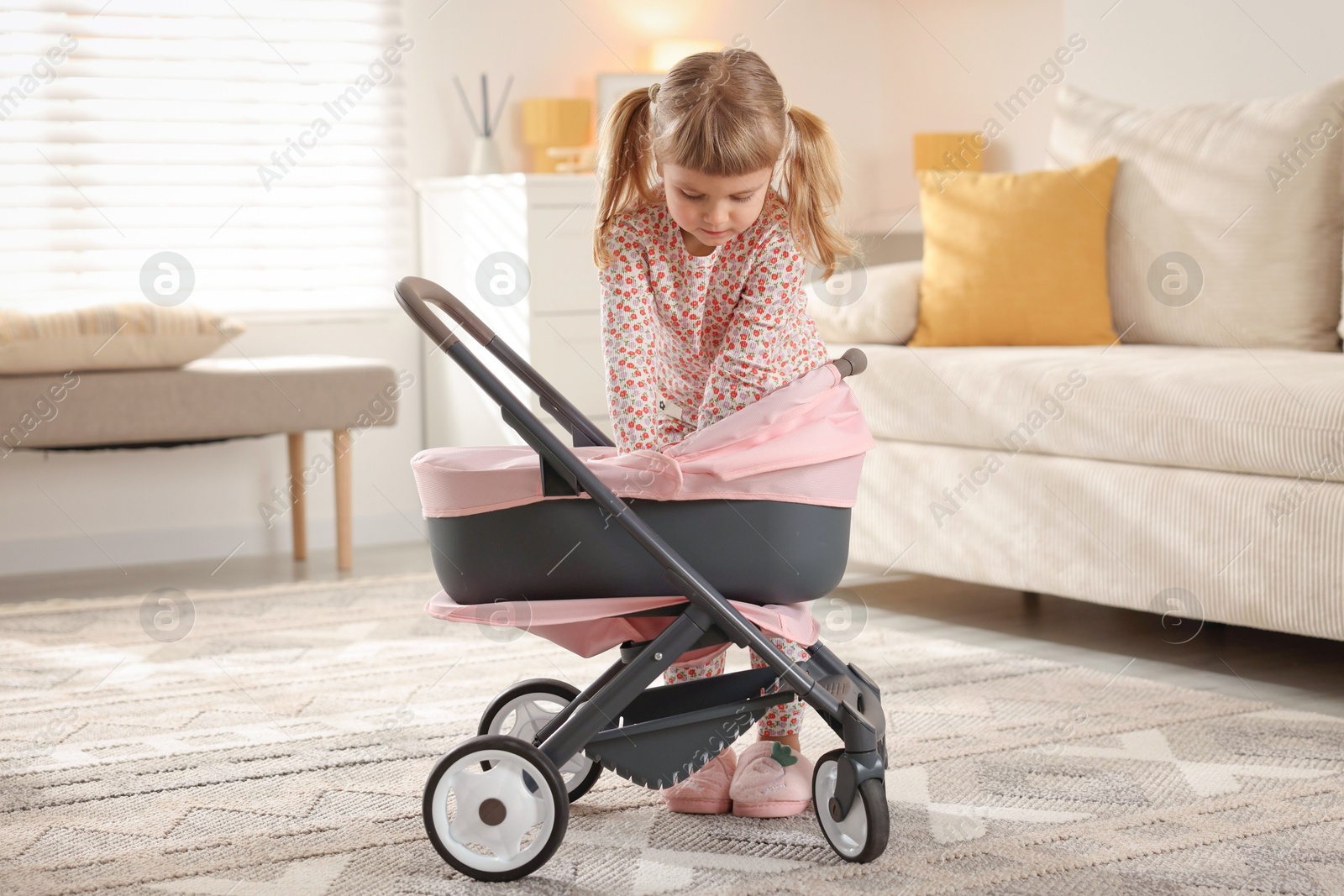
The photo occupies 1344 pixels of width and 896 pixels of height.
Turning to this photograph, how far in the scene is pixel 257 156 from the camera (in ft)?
12.0

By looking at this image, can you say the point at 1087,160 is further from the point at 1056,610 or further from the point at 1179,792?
the point at 1179,792

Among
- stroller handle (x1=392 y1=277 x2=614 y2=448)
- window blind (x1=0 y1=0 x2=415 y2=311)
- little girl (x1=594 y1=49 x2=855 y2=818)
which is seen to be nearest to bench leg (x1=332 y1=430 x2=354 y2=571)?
window blind (x1=0 y1=0 x2=415 y2=311)

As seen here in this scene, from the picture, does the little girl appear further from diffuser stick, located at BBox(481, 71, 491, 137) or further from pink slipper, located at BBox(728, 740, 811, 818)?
diffuser stick, located at BBox(481, 71, 491, 137)

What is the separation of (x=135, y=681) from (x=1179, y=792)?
162 centimetres

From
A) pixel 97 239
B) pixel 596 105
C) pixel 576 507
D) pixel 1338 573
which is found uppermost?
pixel 596 105

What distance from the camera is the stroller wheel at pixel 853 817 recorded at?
141 centimetres

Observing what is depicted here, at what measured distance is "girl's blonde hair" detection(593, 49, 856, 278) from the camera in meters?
1.41

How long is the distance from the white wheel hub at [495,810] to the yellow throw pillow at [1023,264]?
1786mm

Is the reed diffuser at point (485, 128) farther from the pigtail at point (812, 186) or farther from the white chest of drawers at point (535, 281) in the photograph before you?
the pigtail at point (812, 186)

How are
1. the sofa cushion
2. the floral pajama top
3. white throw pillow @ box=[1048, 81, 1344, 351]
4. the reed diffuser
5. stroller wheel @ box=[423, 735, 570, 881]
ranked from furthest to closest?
1. the reed diffuser
2. white throw pillow @ box=[1048, 81, 1344, 351]
3. the sofa cushion
4. the floral pajama top
5. stroller wheel @ box=[423, 735, 570, 881]

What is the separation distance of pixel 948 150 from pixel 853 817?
3035mm

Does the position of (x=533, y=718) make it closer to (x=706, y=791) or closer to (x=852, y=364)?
(x=706, y=791)

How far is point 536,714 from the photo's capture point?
164 centimetres

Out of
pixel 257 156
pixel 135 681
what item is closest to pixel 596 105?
pixel 257 156
